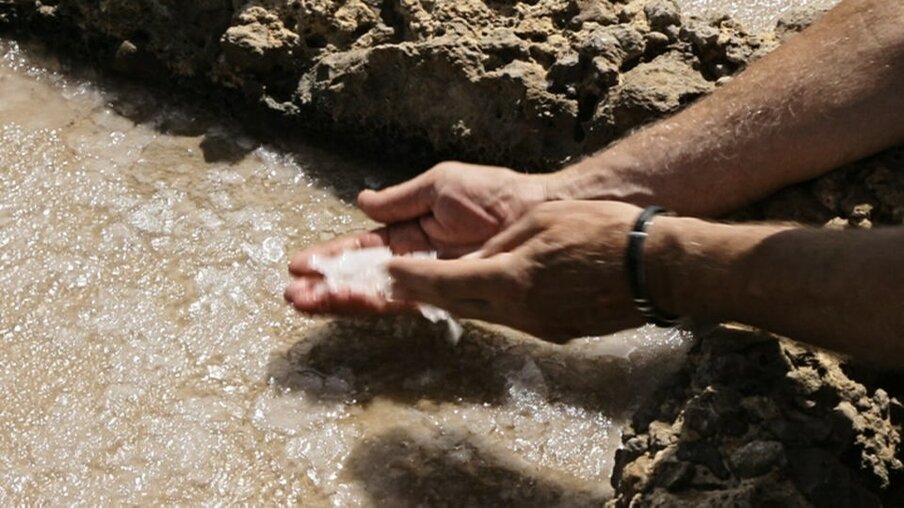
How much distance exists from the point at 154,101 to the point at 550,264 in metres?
1.50

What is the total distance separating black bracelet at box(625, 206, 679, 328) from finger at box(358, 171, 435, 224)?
606mm

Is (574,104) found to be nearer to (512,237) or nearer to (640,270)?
(512,237)

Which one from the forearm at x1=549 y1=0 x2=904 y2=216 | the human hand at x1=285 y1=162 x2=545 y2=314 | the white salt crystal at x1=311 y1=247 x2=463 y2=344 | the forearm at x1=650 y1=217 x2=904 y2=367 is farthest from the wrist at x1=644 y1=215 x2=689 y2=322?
the white salt crystal at x1=311 y1=247 x2=463 y2=344

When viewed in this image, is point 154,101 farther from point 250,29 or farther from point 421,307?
point 421,307

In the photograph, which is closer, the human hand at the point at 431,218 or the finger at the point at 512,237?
the finger at the point at 512,237

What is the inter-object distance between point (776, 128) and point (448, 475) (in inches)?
36.3

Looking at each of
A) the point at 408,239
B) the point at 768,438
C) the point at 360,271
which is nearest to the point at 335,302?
the point at 360,271

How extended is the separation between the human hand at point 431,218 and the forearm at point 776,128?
0.32ft

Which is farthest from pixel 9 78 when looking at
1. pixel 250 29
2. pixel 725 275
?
pixel 725 275

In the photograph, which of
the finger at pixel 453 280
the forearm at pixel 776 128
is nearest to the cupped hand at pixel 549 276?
the finger at pixel 453 280

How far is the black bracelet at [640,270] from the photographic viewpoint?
203cm

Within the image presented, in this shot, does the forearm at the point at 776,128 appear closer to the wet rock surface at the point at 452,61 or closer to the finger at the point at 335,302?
the wet rock surface at the point at 452,61

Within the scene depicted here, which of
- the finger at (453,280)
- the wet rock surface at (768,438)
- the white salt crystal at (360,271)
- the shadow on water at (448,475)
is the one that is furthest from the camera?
the white salt crystal at (360,271)

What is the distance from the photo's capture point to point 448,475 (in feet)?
8.00
